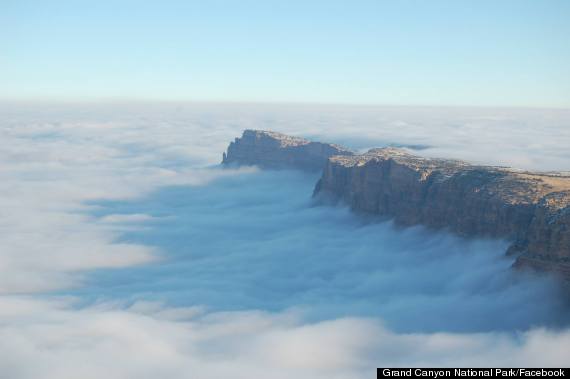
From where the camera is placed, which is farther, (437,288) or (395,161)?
(395,161)

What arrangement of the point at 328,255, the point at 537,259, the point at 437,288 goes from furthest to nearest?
the point at 328,255 → the point at 437,288 → the point at 537,259

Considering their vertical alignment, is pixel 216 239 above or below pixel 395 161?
below

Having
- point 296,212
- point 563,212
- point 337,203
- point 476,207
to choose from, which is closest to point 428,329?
point 563,212

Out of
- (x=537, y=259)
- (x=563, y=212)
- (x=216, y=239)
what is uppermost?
(x=563, y=212)

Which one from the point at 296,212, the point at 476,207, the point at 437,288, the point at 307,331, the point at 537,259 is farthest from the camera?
the point at 296,212

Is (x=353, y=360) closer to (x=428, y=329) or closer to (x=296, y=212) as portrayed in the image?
(x=428, y=329)

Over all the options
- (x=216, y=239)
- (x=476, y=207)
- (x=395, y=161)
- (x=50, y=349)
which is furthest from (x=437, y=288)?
(x=216, y=239)
